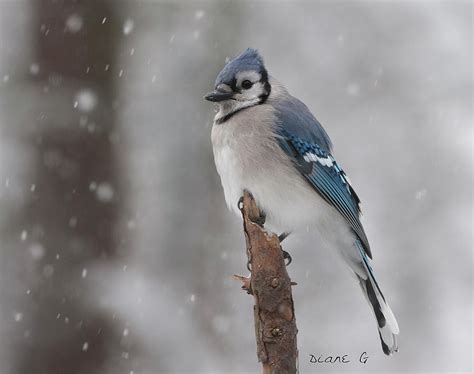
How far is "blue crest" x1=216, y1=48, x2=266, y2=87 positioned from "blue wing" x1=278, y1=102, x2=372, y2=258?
0.30 m

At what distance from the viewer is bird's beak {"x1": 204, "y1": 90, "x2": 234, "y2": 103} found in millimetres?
3705

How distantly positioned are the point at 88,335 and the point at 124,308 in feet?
1.13

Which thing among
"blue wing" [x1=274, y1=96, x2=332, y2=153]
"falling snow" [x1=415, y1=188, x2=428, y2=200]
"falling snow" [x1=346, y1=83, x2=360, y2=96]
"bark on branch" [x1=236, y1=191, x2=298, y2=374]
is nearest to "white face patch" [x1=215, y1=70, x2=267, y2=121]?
"blue wing" [x1=274, y1=96, x2=332, y2=153]

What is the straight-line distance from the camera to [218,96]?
374 centimetres

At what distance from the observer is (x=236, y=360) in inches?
259

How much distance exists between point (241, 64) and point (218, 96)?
171 millimetres

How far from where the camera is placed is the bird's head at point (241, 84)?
373 cm

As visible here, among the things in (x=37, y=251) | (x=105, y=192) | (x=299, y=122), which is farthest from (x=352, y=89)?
(x=299, y=122)

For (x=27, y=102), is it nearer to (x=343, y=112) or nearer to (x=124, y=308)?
(x=124, y=308)

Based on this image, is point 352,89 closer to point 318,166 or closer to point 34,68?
point 34,68

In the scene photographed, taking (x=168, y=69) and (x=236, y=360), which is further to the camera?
(x=168, y=69)

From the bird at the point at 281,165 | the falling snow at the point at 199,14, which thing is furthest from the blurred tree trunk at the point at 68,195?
the bird at the point at 281,165

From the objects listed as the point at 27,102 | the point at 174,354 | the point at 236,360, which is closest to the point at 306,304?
the point at 236,360

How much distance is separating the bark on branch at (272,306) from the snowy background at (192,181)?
9.09 feet
